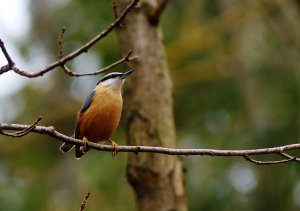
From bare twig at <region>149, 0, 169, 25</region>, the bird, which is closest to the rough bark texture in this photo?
bare twig at <region>149, 0, 169, 25</region>

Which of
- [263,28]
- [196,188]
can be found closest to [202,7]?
[263,28]

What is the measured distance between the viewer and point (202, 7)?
8.54 metres

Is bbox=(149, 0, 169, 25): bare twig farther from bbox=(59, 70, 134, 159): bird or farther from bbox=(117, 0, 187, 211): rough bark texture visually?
bbox=(59, 70, 134, 159): bird

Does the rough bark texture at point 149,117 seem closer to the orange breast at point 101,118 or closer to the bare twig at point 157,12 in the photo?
the bare twig at point 157,12

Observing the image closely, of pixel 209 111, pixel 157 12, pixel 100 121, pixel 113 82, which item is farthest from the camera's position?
pixel 209 111

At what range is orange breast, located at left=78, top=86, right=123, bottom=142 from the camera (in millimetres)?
4207

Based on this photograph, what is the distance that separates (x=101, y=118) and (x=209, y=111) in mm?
3943

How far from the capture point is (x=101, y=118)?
423 cm

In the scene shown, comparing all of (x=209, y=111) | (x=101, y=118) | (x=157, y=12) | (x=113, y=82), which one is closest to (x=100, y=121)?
(x=101, y=118)

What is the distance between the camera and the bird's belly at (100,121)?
4203mm

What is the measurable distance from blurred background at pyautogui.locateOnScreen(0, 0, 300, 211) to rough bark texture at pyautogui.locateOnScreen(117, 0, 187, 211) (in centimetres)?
200

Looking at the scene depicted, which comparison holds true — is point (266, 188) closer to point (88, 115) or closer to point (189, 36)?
point (189, 36)

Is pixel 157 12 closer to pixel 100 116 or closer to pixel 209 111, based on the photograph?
pixel 100 116

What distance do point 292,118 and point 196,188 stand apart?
1.28 meters
